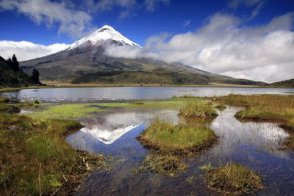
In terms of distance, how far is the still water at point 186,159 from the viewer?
1427cm

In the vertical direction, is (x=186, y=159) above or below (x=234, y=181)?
below

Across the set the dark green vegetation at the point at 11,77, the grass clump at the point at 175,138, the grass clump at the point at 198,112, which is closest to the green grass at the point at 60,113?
the grass clump at the point at 198,112

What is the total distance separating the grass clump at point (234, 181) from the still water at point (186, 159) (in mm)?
485

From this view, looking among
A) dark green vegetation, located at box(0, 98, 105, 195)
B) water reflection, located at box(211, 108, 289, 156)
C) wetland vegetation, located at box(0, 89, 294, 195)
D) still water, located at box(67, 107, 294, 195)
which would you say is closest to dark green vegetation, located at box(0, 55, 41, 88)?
still water, located at box(67, 107, 294, 195)

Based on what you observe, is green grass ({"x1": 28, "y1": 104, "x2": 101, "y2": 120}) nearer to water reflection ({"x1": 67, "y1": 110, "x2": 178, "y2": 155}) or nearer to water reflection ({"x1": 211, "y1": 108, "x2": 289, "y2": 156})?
water reflection ({"x1": 67, "y1": 110, "x2": 178, "y2": 155})

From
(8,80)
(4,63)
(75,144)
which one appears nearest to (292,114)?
(75,144)

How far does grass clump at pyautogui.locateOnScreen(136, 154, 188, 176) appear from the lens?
54.5 feet

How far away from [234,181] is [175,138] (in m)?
8.63

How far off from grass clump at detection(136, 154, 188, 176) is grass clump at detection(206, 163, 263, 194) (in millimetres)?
2126

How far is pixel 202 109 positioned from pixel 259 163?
21900mm

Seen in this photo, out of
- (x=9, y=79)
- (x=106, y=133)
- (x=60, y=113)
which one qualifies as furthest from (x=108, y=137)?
(x=9, y=79)

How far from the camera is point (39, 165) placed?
15133 millimetres

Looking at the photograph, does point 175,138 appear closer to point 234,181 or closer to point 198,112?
point 234,181

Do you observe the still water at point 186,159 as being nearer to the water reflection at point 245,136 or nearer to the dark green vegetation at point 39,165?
the water reflection at point 245,136
